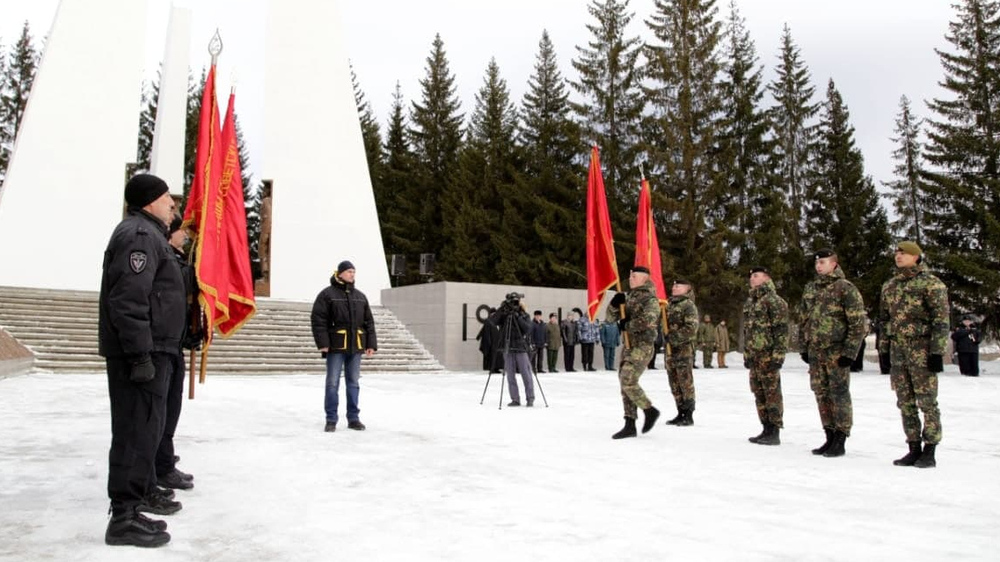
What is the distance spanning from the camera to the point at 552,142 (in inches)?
1398

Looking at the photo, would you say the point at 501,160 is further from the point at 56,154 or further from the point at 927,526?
the point at 927,526

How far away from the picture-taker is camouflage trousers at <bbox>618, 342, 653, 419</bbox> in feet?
20.3

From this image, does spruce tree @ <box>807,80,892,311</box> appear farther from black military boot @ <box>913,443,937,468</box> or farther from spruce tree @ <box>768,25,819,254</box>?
black military boot @ <box>913,443,937,468</box>

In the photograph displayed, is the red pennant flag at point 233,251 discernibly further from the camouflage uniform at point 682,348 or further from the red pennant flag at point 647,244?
the red pennant flag at point 647,244

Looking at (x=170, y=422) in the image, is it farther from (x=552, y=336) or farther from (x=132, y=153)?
(x=132, y=153)

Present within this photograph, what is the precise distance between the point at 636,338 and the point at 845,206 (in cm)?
2946

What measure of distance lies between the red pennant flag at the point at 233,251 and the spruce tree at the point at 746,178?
23.4 m

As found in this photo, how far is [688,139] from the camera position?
96.0 ft

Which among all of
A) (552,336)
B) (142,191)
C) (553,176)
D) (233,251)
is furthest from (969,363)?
(553,176)

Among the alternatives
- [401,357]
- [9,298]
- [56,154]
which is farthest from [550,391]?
[56,154]

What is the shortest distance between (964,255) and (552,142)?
18284 millimetres

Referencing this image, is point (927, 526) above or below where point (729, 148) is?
below

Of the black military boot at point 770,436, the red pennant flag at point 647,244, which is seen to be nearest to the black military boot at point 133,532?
the black military boot at point 770,436

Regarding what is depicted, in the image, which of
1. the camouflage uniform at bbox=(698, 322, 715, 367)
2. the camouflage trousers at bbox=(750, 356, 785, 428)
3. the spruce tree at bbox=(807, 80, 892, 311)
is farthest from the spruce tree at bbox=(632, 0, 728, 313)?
the camouflage trousers at bbox=(750, 356, 785, 428)
